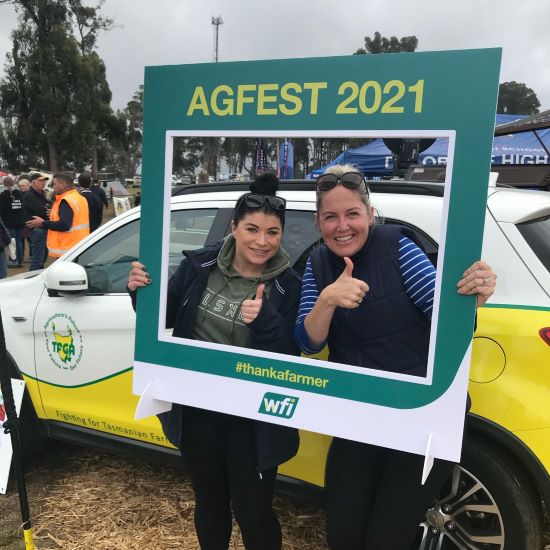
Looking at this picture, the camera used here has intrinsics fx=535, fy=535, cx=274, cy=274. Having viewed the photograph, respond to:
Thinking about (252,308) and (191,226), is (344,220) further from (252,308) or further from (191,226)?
(191,226)

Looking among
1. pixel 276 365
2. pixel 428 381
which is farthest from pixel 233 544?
pixel 428 381

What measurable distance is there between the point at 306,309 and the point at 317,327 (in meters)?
0.12

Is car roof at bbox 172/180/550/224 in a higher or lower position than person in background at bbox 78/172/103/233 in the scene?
higher

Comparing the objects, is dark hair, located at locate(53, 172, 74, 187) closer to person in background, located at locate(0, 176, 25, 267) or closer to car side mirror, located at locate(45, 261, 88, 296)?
person in background, located at locate(0, 176, 25, 267)

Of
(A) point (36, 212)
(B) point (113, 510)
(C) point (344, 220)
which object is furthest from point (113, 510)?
(A) point (36, 212)

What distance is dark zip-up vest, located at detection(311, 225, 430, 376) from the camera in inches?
64.8

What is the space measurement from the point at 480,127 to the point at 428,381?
2.30ft

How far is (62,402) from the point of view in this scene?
296cm

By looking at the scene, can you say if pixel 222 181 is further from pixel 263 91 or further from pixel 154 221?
pixel 263 91

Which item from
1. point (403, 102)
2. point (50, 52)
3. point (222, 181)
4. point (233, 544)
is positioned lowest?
point (233, 544)

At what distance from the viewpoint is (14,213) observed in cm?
1025

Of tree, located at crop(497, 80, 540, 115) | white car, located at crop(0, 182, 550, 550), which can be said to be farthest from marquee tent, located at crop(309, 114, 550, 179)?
tree, located at crop(497, 80, 540, 115)

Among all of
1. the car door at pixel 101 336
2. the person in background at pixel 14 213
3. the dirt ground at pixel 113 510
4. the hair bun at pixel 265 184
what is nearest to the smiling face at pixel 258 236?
the hair bun at pixel 265 184

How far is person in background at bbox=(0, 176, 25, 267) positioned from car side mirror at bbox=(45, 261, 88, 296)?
27.3ft
